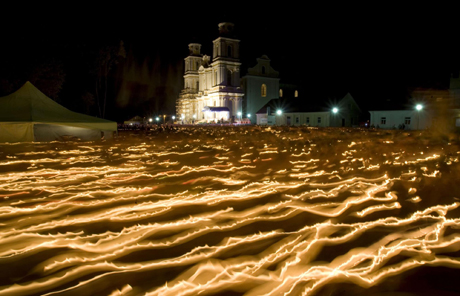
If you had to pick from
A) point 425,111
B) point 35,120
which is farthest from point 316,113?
point 35,120

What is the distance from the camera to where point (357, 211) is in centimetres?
528

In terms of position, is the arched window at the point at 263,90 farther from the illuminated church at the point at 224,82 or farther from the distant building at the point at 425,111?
the distant building at the point at 425,111

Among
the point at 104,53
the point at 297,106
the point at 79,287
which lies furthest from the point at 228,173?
the point at 297,106

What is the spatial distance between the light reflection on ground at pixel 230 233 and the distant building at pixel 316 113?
37.7 m

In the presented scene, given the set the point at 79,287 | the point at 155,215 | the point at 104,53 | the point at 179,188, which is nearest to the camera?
the point at 79,287

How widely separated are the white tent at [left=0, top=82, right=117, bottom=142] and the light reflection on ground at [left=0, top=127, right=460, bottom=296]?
10248 millimetres

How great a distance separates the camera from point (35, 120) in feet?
55.4

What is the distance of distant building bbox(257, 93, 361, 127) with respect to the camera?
146ft

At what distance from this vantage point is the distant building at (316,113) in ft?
146

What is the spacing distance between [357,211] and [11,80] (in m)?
30.4

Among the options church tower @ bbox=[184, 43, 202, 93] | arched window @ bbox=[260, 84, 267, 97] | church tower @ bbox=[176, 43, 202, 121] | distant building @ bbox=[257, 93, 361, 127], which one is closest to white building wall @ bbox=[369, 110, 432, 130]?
distant building @ bbox=[257, 93, 361, 127]

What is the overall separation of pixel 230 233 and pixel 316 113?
43.8m

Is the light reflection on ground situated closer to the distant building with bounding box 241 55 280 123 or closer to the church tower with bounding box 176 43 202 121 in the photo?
the distant building with bounding box 241 55 280 123

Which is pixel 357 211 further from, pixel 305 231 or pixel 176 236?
pixel 176 236
